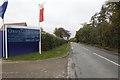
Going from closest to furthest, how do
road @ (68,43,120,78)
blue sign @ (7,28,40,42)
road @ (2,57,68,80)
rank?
road @ (2,57,68,80) → road @ (68,43,120,78) → blue sign @ (7,28,40,42)

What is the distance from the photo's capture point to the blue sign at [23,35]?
64.8 ft

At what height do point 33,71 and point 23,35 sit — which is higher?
point 23,35

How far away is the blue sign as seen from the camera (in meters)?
19.8

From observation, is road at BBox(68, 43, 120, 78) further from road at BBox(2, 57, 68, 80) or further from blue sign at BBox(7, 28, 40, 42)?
blue sign at BBox(7, 28, 40, 42)

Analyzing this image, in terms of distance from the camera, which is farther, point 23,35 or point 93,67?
point 23,35

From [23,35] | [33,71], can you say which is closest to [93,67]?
[33,71]

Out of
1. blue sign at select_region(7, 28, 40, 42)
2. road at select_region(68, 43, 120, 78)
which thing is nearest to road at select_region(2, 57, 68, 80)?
road at select_region(68, 43, 120, 78)

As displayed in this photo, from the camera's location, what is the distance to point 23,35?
21844 mm

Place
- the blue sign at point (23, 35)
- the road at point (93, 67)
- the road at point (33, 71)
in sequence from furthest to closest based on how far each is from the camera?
1. the blue sign at point (23, 35)
2. the road at point (93, 67)
3. the road at point (33, 71)

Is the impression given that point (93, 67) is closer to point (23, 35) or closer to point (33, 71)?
point (33, 71)

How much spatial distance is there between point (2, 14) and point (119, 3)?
15.7 m

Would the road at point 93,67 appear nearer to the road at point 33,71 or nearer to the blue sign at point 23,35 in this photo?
the road at point 33,71

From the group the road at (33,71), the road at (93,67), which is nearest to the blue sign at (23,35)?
the road at (93,67)

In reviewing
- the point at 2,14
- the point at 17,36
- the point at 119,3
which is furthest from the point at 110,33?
the point at 2,14
